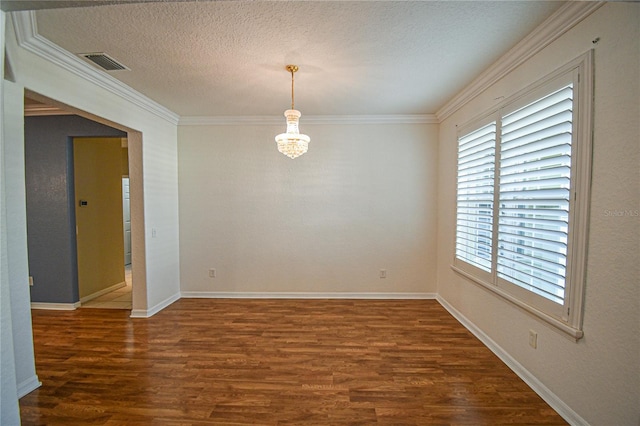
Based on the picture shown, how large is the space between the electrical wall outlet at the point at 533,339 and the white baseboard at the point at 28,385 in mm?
3929

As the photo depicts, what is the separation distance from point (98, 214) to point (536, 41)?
18.8 ft

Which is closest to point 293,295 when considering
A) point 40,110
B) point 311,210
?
point 311,210

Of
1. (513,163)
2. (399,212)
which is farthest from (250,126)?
(513,163)

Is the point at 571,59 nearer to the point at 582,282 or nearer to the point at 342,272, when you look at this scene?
the point at 582,282

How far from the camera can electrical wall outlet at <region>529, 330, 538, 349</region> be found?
2088 millimetres

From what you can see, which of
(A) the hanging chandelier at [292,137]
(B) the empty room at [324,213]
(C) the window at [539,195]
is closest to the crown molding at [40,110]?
(B) the empty room at [324,213]

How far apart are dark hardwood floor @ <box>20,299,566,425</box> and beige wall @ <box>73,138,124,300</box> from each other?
2.72 ft

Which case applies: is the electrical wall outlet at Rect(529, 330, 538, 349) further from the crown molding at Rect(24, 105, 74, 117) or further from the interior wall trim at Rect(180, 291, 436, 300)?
the crown molding at Rect(24, 105, 74, 117)

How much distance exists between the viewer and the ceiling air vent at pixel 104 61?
2322 millimetres

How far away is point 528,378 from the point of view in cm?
215

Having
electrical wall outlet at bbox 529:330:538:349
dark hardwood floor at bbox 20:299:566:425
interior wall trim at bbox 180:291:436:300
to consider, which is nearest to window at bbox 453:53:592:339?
electrical wall outlet at bbox 529:330:538:349

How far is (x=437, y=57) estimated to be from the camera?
7.75ft

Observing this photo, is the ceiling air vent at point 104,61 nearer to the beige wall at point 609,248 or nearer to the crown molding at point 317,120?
the crown molding at point 317,120

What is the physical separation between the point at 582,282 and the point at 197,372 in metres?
2.92
